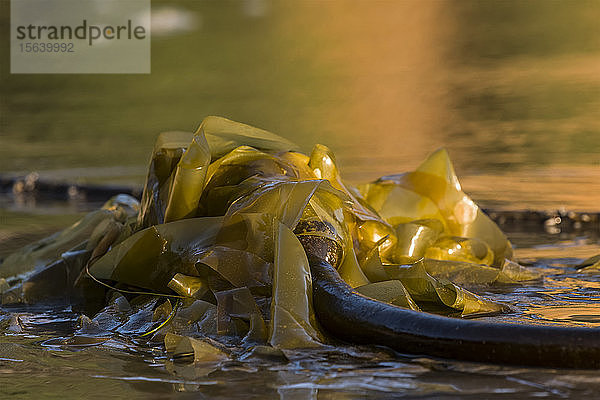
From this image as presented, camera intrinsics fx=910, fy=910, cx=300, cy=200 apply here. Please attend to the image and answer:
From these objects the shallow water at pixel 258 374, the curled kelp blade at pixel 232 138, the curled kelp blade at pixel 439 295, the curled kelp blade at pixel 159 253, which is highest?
the curled kelp blade at pixel 232 138

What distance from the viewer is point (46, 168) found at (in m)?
4.90

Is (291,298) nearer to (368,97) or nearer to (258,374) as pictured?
(258,374)

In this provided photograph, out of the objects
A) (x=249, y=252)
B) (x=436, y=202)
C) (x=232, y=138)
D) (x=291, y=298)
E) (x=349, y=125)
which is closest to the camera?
(x=291, y=298)

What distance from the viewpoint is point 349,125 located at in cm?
594

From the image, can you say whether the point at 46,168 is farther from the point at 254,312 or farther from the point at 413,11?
the point at 413,11

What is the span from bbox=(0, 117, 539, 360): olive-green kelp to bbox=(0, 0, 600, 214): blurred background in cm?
130

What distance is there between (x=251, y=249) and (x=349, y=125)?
4463 millimetres

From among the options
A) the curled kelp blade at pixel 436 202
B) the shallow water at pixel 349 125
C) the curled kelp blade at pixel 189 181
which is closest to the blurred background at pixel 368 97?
the shallow water at pixel 349 125

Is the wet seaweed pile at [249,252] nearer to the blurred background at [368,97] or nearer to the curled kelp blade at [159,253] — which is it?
the curled kelp blade at [159,253]

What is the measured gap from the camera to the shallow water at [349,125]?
1.22 metres

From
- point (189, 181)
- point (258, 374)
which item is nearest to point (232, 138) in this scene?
point (189, 181)

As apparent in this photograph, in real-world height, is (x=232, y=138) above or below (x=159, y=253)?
above

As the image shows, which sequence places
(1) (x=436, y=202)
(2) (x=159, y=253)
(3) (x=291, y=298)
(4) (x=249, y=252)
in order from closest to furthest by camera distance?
(3) (x=291, y=298)
(4) (x=249, y=252)
(2) (x=159, y=253)
(1) (x=436, y=202)

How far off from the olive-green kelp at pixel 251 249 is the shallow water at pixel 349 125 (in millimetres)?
A: 81
